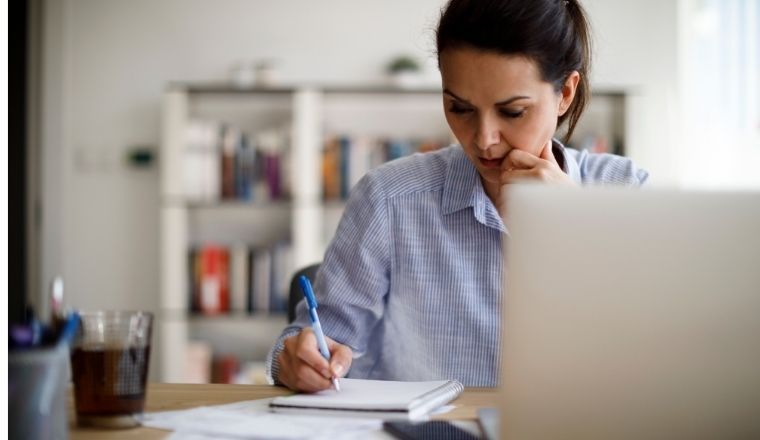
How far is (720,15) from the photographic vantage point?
161 inches

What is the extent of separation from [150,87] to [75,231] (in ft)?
2.67

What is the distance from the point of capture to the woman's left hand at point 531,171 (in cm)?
144

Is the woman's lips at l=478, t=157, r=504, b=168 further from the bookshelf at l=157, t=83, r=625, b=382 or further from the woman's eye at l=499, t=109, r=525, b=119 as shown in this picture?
the bookshelf at l=157, t=83, r=625, b=382

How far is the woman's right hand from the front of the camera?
1227mm

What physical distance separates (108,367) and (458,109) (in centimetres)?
77

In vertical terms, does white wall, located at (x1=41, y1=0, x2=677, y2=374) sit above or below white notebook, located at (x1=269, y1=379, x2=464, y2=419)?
above

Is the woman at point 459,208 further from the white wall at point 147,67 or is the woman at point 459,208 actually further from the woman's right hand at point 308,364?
the white wall at point 147,67

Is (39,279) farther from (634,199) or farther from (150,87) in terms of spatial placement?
(634,199)

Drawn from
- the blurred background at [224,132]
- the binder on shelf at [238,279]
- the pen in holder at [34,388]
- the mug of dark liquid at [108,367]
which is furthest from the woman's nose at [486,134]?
the binder on shelf at [238,279]

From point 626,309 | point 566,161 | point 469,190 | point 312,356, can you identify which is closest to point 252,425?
point 312,356

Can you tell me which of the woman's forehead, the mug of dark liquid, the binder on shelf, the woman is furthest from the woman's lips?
the binder on shelf

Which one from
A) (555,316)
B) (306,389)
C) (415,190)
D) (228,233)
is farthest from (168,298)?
(555,316)

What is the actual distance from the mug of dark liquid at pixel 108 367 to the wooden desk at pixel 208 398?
17mm

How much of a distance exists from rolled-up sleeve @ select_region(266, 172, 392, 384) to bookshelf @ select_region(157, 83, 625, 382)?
8.53 feet
